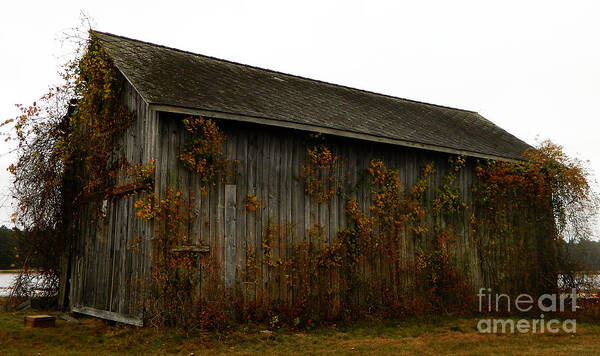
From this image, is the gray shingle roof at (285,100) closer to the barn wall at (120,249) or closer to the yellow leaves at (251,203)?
the barn wall at (120,249)

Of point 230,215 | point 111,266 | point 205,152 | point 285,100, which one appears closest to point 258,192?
point 230,215

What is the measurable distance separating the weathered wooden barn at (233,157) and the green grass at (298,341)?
2.77ft

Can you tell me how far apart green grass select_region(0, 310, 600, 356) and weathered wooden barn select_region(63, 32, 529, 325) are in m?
0.84

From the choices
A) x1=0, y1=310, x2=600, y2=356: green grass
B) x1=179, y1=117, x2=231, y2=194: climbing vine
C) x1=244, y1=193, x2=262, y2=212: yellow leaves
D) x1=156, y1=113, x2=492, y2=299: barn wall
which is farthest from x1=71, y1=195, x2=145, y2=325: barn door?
x1=244, y1=193, x2=262, y2=212: yellow leaves

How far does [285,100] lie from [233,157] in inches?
99.4

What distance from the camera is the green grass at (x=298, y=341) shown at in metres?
7.77

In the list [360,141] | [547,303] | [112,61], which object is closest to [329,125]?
[360,141]

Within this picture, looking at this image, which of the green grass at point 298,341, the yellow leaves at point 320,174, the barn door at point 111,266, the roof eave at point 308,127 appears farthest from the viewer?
the yellow leaves at point 320,174

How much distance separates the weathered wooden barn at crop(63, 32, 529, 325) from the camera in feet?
30.6

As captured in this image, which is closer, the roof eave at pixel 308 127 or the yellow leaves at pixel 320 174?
the roof eave at pixel 308 127

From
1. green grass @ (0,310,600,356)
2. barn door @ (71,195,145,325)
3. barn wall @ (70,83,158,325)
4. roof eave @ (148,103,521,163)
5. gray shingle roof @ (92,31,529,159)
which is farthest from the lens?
gray shingle roof @ (92,31,529,159)

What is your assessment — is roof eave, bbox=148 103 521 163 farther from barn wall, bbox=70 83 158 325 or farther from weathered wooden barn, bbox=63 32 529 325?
barn wall, bbox=70 83 158 325

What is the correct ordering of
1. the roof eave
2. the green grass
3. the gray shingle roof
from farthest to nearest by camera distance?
the gray shingle roof < the roof eave < the green grass

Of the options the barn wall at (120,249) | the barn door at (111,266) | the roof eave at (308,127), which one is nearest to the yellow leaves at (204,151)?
the roof eave at (308,127)
